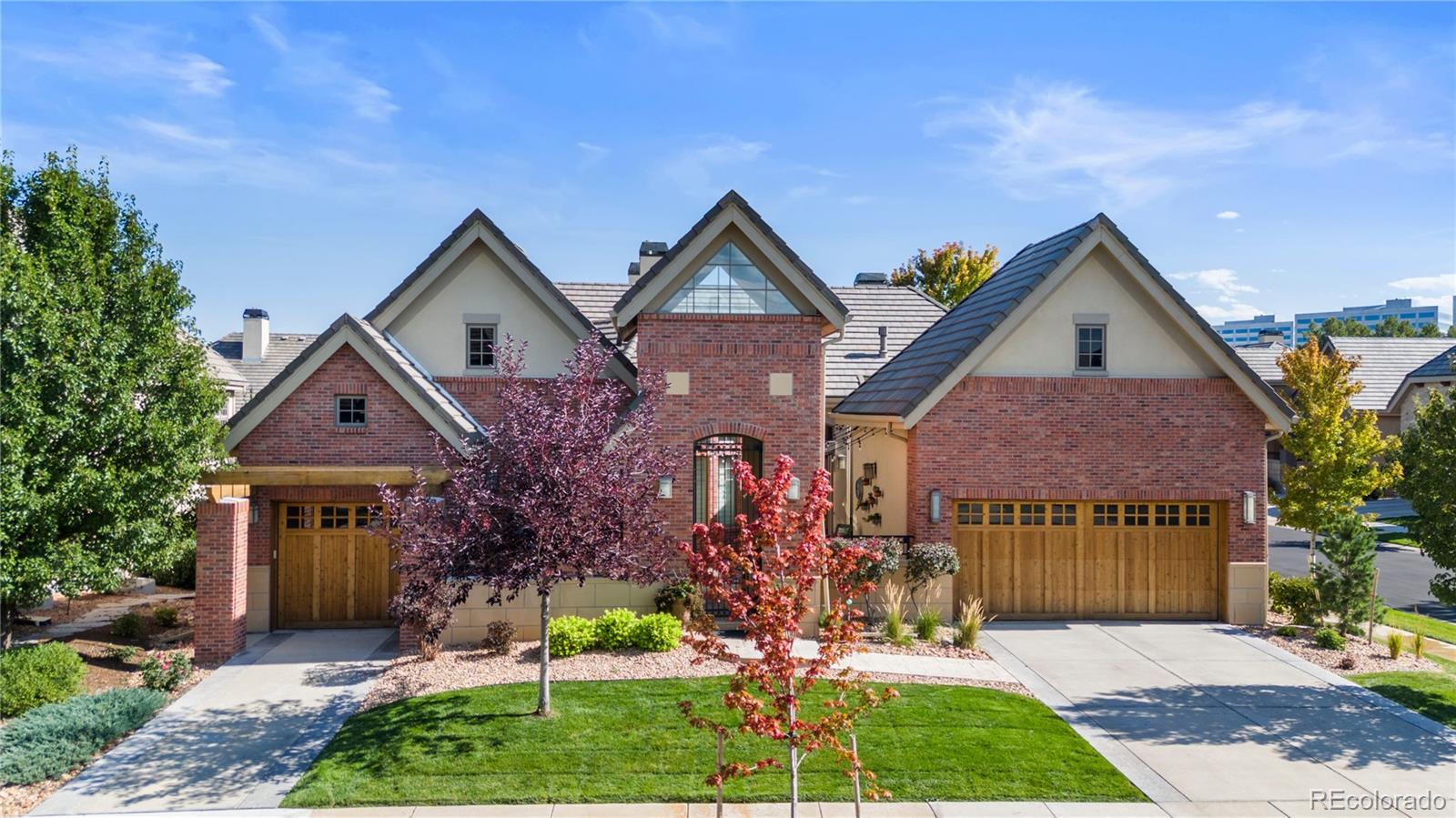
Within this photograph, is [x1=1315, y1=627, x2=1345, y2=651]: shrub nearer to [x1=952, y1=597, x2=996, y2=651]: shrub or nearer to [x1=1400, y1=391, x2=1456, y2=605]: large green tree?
[x1=1400, y1=391, x2=1456, y2=605]: large green tree

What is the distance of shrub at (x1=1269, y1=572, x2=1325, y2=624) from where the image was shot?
637 inches

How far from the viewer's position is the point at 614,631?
1373 centimetres

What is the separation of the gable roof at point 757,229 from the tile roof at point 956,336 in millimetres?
2641

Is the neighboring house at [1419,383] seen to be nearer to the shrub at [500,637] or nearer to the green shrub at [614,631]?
the green shrub at [614,631]

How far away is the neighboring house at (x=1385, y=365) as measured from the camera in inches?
1751

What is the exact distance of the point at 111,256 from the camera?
1352cm

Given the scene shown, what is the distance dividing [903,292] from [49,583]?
21.4 meters

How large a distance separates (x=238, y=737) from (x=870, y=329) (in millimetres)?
18103

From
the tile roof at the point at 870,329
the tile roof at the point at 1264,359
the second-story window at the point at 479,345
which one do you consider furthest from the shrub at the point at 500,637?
the tile roof at the point at 1264,359

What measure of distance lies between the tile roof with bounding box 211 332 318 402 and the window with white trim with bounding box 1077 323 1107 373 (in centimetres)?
2897

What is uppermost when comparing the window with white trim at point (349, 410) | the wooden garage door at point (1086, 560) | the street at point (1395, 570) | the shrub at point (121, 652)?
the window with white trim at point (349, 410)

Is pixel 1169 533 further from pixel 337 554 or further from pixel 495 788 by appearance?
pixel 337 554

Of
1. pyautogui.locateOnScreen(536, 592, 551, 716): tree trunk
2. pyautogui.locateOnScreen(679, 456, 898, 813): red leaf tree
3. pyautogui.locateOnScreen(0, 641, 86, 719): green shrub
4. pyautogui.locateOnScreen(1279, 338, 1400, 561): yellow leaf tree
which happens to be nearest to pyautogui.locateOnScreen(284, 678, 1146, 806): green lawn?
pyautogui.locateOnScreen(536, 592, 551, 716): tree trunk

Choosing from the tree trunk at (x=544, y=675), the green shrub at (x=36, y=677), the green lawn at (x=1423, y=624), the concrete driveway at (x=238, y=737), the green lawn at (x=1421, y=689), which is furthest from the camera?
the green lawn at (x=1423, y=624)
